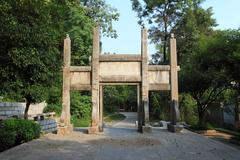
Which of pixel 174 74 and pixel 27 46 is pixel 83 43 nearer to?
pixel 174 74

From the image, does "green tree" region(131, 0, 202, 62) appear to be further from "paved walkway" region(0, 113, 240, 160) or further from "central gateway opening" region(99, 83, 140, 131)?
"paved walkway" region(0, 113, 240, 160)

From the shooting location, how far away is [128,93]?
66.8m

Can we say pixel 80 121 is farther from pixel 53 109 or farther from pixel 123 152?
pixel 123 152

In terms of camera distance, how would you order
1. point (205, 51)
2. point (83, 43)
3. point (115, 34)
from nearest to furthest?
point (205, 51) < point (83, 43) < point (115, 34)

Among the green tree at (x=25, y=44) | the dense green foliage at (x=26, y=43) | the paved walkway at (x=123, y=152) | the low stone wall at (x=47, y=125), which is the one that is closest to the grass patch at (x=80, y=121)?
the low stone wall at (x=47, y=125)

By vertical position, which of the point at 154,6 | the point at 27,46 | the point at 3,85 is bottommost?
the point at 3,85

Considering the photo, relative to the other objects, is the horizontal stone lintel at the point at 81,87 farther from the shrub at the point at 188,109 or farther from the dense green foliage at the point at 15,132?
the shrub at the point at 188,109

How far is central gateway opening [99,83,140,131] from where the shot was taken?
36156 millimetres

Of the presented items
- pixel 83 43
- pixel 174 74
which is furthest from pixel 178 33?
pixel 174 74

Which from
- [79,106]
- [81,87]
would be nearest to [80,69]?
[81,87]

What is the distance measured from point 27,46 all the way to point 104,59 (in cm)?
1145

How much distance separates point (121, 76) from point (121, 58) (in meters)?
0.99

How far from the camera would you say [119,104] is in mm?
73938

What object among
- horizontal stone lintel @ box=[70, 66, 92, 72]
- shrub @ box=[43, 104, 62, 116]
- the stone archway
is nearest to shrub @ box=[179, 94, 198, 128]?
shrub @ box=[43, 104, 62, 116]
